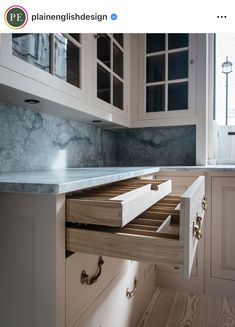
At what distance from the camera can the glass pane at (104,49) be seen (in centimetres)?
141

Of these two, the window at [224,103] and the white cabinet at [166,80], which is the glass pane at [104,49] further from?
the window at [224,103]

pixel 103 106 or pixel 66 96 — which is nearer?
pixel 66 96

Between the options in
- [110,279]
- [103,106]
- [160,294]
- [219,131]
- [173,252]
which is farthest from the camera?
[219,131]

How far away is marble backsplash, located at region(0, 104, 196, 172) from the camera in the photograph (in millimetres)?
1083

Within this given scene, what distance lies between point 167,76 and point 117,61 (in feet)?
1.42

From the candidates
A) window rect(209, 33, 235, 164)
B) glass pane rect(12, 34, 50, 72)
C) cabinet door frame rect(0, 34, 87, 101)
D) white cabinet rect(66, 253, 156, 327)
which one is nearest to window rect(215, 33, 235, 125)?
window rect(209, 33, 235, 164)

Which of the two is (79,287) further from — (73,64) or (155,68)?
(155,68)

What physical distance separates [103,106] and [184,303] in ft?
4.37

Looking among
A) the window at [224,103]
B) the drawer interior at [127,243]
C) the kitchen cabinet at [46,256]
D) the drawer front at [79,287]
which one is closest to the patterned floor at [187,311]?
the drawer front at [79,287]
